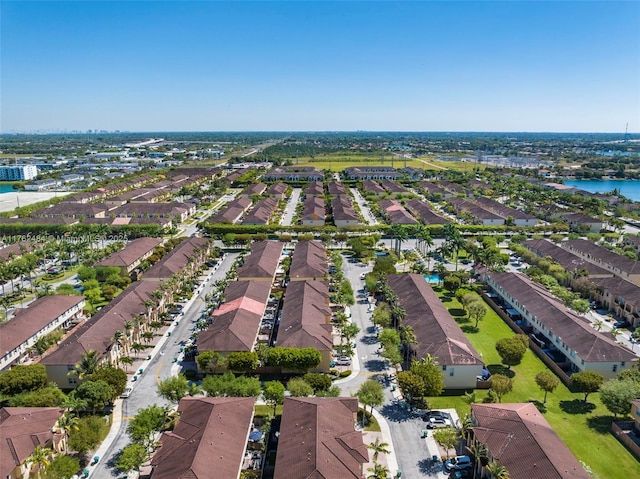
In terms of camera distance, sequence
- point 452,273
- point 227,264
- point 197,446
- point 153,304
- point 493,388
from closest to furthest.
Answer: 1. point 197,446
2. point 493,388
3. point 153,304
4. point 452,273
5. point 227,264

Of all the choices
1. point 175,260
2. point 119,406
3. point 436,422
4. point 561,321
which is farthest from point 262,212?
point 436,422

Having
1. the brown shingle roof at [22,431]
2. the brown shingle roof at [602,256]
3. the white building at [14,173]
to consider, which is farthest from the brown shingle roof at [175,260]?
the white building at [14,173]

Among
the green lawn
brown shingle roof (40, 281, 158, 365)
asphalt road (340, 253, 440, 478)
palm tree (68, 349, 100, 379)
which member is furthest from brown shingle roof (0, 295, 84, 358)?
the green lawn

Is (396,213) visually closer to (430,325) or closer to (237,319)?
(430,325)

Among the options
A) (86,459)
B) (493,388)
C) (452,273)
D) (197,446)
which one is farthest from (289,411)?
(452,273)

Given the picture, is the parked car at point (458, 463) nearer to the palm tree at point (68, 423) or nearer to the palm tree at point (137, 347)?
the palm tree at point (68, 423)

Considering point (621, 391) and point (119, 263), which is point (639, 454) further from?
point (119, 263)

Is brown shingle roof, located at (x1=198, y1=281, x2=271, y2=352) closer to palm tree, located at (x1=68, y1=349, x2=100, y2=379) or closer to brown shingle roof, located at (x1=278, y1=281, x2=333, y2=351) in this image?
brown shingle roof, located at (x1=278, y1=281, x2=333, y2=351)
